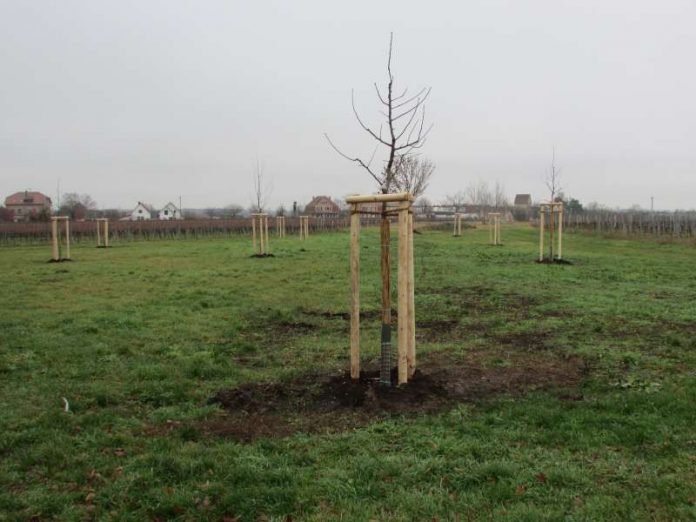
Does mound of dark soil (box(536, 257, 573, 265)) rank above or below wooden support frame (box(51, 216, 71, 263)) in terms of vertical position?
below

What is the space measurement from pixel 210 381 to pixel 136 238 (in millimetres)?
34829

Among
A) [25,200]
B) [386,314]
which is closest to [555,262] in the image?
[386,314]

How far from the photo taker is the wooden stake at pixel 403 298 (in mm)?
5090

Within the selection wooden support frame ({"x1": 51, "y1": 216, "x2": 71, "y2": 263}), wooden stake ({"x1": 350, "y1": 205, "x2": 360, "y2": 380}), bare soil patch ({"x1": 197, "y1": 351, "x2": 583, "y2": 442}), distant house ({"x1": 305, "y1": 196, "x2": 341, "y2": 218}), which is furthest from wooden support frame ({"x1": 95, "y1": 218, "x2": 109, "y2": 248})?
distant house ({"x1": 305, "y1": 196, "x2": 341, "y2": 218})

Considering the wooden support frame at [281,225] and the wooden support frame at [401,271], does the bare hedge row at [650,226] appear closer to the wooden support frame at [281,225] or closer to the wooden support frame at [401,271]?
the wooden support frame at [281,225]

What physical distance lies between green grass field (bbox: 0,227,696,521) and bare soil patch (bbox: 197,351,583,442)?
5 cm

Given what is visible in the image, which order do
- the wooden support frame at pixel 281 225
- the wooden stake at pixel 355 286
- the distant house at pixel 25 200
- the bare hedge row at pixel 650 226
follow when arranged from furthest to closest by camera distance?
the distant house at pixel 25 200
the wooden support frame at pixel 281 225
the bare hedge row at pixel 650 226
the wooden stake at pixel 355 286

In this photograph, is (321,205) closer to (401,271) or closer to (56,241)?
(56,241)

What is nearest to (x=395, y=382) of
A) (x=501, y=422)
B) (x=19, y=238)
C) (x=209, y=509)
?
(x=501, y=422)

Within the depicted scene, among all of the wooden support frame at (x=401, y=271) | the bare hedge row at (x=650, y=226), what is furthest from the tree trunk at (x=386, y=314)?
the bare hedge row at (x=650, y=226)

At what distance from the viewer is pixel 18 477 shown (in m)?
3.69

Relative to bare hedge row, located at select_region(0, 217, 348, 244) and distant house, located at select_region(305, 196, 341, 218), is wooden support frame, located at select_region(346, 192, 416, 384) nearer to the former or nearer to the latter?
bare hedge row, located at select_region(0, 217, 348, 244)

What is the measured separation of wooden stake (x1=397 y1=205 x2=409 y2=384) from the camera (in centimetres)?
509

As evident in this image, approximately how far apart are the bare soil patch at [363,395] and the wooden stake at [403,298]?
0.23m
